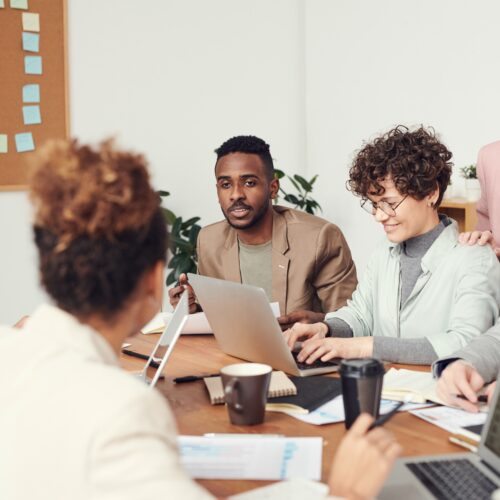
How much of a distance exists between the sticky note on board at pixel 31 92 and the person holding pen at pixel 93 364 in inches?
123

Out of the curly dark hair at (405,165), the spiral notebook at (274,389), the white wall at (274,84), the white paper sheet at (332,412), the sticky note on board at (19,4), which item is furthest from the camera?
the sticky note on board at (19,4)

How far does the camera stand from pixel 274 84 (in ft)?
15.2

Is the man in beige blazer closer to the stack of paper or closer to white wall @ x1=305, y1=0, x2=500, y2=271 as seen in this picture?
the stack of paper

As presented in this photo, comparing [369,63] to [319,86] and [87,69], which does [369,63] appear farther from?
[87,69]

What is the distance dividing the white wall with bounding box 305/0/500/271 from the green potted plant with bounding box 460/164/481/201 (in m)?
0.20

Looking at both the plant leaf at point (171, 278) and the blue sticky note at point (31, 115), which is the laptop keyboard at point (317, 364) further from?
the blue sticky note at point (31, 115)

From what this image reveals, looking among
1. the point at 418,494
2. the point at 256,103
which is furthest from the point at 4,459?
the point at 256,103

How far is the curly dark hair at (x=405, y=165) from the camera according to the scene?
1.98 m

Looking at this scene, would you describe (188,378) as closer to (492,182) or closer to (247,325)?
(247,325)

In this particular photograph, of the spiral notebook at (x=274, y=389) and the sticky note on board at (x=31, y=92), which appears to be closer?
the spiral notebook at (x=274, y=389)

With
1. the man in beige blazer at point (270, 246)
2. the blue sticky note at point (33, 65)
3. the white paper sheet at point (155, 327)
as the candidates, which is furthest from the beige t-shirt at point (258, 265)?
the blue sticky note at point (33, 65)

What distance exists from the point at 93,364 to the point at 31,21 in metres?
3.41

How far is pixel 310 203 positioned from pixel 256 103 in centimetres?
74

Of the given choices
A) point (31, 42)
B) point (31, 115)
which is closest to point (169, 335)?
point (31, 115)
